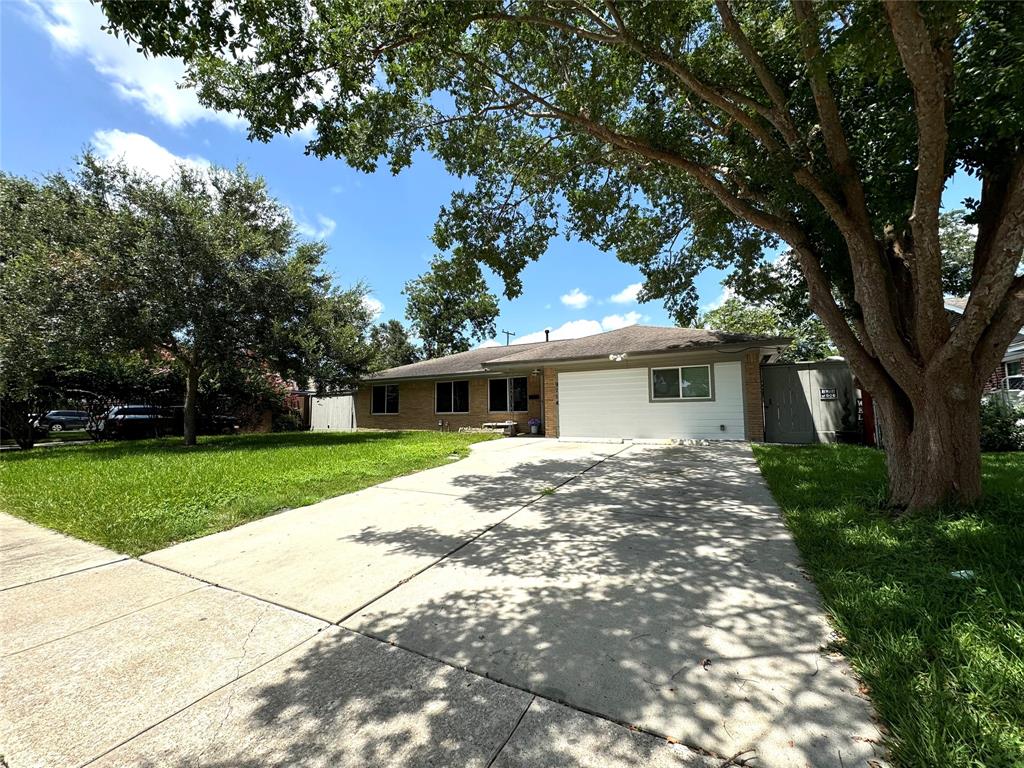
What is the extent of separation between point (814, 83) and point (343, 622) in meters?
5.75

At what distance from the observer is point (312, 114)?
514 cm

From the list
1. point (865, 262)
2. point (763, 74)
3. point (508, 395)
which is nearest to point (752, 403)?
point (865, 262)

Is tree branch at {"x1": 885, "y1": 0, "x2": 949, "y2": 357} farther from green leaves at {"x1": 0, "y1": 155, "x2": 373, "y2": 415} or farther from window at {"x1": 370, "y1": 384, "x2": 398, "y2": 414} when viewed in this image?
window at {"x1": 370, "y1": 384, "x2": 398, "y2": 414}

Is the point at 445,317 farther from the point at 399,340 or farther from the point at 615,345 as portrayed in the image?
the point at 615,345

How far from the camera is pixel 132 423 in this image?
655 inches

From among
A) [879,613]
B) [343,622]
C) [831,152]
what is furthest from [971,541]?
[343,622]

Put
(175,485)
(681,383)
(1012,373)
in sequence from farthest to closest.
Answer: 1. (1012,373)
2. (681,383)
3. (175,485)

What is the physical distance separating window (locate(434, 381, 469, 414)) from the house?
4cm

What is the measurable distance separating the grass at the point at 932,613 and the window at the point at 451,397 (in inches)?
538

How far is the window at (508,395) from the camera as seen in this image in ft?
54.0

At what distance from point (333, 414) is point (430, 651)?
70.5 ft

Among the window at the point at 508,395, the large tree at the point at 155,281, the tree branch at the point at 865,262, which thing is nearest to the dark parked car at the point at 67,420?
the large tree at the point at 155,281

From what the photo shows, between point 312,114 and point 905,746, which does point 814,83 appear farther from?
point 312,114

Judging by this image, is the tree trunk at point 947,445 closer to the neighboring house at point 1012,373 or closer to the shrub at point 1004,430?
the shrub at point 1004,430
